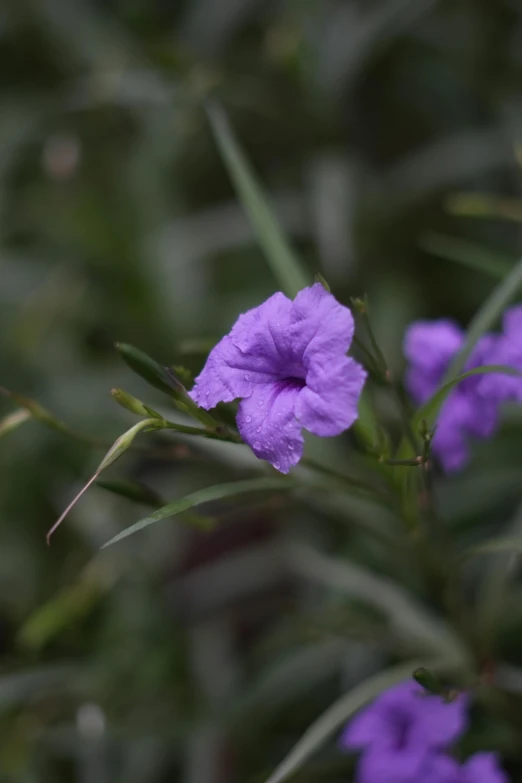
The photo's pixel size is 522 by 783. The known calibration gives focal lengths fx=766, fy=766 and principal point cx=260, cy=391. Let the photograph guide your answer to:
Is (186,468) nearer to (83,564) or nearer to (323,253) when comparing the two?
(83,564)

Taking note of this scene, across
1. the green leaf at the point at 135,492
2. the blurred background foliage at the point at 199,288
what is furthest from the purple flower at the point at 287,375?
the blurred background foliage at the point at 199,288

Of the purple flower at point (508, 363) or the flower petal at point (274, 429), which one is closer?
the flower petal at point (274, 429)

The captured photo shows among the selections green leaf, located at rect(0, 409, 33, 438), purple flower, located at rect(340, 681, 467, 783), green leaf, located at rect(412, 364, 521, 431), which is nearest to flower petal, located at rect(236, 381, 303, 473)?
green leaf, located at rect(412, 364, 521, 431)

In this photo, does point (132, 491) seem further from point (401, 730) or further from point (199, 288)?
point (199, 288)

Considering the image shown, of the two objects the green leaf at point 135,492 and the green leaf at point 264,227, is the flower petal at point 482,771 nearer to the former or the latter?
the green leaf at point 135,492

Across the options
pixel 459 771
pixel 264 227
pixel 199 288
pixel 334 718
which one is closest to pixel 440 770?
pixel 459 771

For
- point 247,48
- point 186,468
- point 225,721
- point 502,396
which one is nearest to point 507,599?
point 502,396
